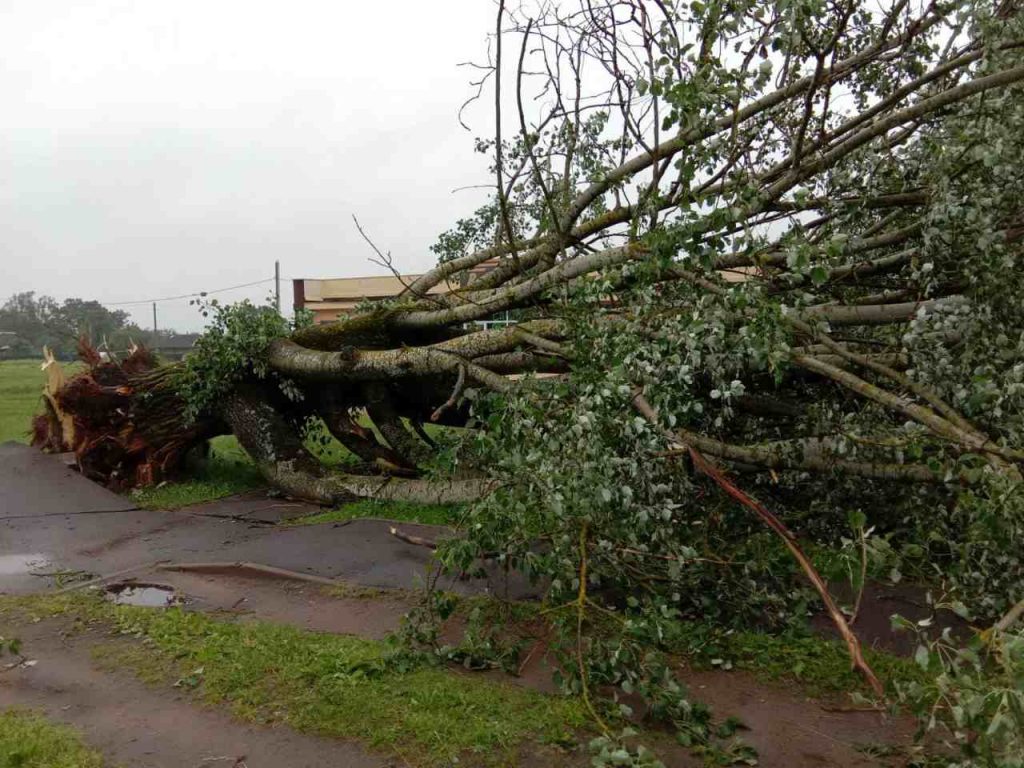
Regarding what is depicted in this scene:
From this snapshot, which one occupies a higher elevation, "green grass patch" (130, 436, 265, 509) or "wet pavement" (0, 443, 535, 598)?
"wet pavement" (0, 443, 535, 598)

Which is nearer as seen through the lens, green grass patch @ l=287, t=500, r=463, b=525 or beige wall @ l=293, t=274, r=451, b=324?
green grass patch @ l=287, t=500, r=463, b=525

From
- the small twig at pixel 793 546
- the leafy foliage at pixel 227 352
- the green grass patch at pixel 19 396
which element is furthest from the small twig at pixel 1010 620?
the green grass patch at pixel 19 396

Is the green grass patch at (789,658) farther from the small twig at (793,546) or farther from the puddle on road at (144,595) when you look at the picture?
the puddle on road at (144,595)

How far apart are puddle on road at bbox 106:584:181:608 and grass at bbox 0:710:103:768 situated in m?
A: 1.82

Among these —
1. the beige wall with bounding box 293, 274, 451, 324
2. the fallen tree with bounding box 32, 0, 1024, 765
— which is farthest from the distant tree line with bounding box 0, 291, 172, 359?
the fallen tree with bounding box 32, 0, 1024, 765

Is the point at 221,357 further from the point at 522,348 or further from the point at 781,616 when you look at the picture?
the point at 781,616

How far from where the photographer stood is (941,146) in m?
4.82

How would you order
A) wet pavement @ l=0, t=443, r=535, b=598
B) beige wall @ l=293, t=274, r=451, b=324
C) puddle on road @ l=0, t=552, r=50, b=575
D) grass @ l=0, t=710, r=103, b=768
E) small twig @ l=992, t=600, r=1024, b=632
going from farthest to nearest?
beige wall @ l=293, t=274, r=451, b=324
puddle on road @ l=0, t=552, r=50, b=575
wet pavement @ l=0, t=443, r=535, b=598
grass @ l=0, t=710, r=103, b=768
small twig @ l=992, t=600, r=1024, b=632

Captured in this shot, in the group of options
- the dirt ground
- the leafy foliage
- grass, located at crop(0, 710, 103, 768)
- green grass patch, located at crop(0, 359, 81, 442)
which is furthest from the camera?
green grass patch, located at crop(0, 359, 81, 442)

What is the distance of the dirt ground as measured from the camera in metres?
3.39

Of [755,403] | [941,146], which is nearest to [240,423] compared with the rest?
[755,403]

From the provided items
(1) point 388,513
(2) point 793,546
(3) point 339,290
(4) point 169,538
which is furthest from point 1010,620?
→ (3) point 339,290

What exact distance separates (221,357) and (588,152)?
4166 millimetres

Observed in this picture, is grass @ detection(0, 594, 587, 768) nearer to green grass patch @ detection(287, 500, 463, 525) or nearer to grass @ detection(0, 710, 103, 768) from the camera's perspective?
grass @ detection(0, 710, 103, 768)
